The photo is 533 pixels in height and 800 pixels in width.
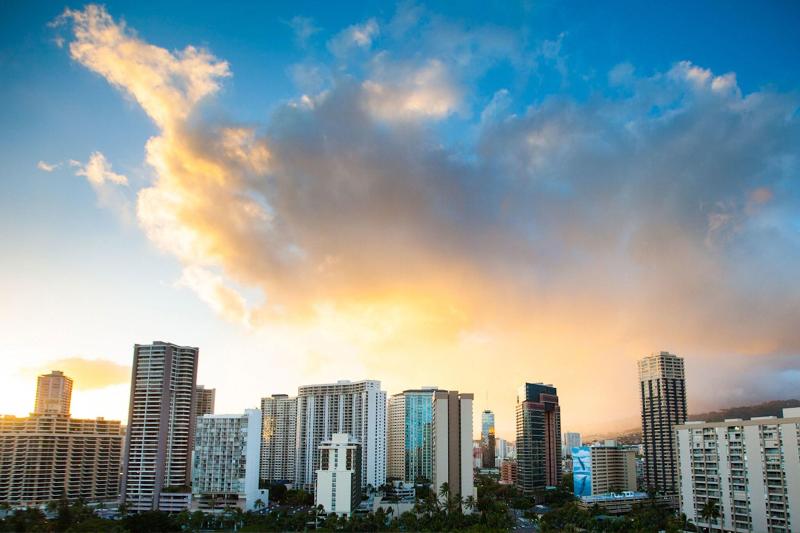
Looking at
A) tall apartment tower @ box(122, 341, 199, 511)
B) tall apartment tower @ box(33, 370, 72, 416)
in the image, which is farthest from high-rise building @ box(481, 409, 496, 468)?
tall apartment tower @ box(122, 341, 199, 511)

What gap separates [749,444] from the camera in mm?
21297

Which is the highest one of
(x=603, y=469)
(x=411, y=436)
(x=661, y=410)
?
(x=661, y=410)

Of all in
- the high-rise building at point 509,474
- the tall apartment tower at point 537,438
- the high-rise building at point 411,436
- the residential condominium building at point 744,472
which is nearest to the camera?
the residential condominium building at point 744,472

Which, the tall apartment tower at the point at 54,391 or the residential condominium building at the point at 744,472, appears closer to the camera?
the residential condominium building at the point at 744,472

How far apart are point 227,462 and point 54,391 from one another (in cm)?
2109

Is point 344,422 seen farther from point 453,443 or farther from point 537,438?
point 537,438

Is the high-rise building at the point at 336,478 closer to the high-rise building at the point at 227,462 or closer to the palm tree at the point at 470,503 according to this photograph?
the high-rise building at the point at 227,462

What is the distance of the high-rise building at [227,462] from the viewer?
27.9 metres

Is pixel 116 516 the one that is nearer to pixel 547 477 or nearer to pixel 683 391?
pixel 547 477

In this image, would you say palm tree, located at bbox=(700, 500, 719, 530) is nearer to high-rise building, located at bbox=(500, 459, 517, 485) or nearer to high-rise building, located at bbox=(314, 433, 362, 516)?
high-rise building, located at bbox=(314, 433, 362, 516)

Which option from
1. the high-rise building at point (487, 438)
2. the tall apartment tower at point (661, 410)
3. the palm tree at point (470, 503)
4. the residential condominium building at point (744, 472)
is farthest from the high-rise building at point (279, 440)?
the high-rise building at point (487, 438)

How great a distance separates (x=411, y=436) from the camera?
4612 centimetres

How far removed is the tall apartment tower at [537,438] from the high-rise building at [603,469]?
175 inches

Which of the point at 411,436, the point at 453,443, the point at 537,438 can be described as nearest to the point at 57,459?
the point at 453,443
